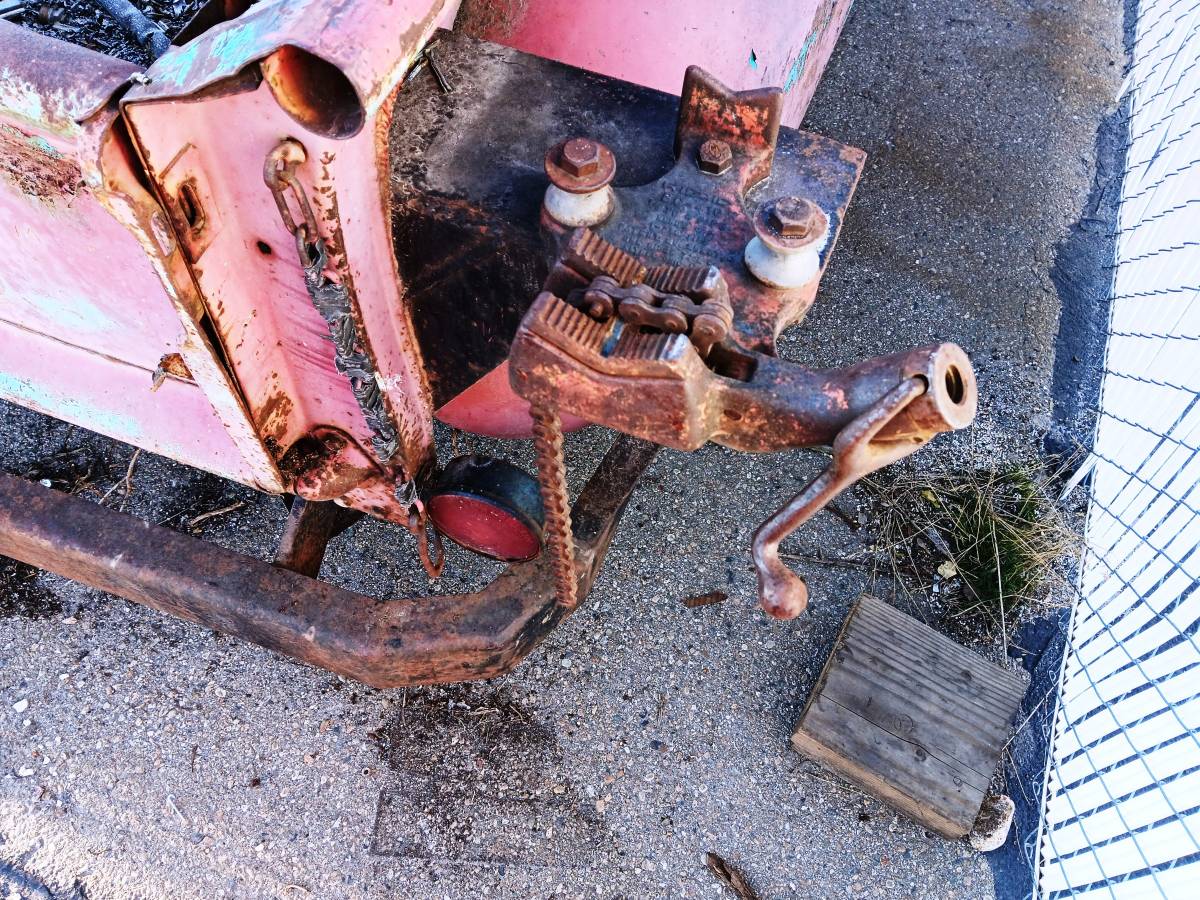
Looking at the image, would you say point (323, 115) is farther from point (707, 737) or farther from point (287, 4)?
point (707, 737)

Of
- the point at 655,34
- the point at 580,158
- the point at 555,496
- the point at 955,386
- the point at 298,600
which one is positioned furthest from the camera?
the point at 655,34

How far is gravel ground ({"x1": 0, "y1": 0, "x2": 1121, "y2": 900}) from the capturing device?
2.07 m

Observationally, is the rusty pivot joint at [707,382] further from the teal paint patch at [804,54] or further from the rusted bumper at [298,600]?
the teal paint patch at [804,54]

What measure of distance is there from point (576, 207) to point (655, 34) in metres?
0.95

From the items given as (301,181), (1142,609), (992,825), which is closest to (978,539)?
(1142,609)

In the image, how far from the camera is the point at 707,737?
7.45ft

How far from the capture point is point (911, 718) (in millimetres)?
2174

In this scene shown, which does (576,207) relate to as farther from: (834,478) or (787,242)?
(834,478)

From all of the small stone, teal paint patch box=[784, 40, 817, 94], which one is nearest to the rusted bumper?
the small stone

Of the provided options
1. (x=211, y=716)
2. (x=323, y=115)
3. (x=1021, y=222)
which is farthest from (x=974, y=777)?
(x=1021, y=222)

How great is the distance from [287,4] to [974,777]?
205 centimetres

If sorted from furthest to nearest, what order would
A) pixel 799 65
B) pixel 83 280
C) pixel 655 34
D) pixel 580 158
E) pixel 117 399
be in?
1. pixel 799 65
2. pixel 655 34
3. pixel 117 399
4. pixel 83 280
5. pixel 580 158

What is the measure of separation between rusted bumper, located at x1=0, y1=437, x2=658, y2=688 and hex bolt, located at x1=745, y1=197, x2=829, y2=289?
2.20 feet

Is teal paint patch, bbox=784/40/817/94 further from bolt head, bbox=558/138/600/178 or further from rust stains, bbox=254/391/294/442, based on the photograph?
rust stains, bbox=254/391/294/442
